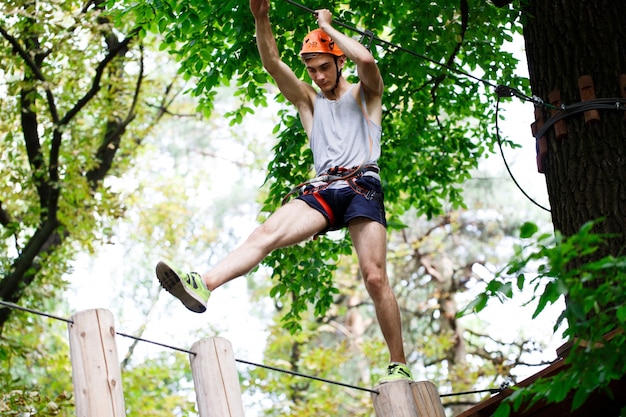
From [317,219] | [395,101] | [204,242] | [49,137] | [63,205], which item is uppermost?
[204,242]

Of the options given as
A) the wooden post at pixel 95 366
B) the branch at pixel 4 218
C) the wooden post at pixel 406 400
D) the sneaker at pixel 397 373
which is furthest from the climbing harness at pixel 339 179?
the branch at pixel 4 218

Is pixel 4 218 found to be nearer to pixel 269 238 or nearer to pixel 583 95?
pixel 269 238

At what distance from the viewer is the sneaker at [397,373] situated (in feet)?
14.3

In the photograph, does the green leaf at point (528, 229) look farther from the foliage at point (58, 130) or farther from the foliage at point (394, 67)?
the foliage at point (58, 130)

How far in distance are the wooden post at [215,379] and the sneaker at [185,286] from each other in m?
0.18

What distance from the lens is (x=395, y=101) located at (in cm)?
794

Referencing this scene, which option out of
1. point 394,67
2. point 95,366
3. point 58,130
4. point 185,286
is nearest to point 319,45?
point 185,286

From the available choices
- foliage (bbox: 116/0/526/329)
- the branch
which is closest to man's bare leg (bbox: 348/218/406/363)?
foliage (bbox: 116/0/526/329)

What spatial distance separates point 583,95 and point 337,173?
1527 millimetres

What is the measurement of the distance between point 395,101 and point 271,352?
8.25 m

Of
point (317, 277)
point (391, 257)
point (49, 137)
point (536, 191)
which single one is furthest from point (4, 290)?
point (536, 191)

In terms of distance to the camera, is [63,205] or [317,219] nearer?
[317,219]

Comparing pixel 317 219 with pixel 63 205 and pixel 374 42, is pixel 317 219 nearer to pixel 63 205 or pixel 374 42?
pixel 374 42

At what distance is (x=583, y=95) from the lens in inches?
202
